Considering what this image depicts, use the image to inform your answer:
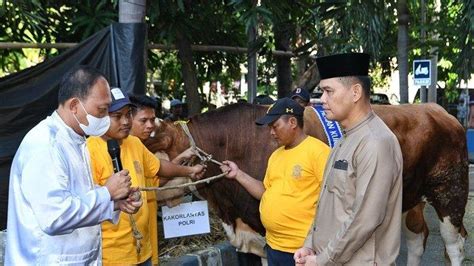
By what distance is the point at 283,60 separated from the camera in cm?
1180

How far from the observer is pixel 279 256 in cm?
524

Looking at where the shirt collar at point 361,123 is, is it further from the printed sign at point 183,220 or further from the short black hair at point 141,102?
the printed sign at point 183,220

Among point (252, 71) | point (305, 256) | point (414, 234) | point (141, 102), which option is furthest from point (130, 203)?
point (252, 71)

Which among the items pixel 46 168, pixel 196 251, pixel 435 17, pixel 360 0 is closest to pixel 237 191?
pixel 196 251

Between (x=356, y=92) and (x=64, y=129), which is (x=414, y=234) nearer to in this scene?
(x=356, y=92)

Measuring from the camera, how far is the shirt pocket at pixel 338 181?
12.4 ft

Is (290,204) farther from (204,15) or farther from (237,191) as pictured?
(204,15)

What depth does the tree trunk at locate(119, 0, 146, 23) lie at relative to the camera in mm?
6645

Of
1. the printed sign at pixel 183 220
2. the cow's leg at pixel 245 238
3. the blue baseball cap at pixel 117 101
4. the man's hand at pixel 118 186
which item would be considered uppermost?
the blue baseball cap at pixel 117 101

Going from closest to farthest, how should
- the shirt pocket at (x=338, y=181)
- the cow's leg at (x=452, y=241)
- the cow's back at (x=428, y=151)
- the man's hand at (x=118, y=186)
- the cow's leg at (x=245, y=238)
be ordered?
1. the man's hand at (x=118, y=186)
2. the shirt pocket at (x=338, y=181)
3. the cow's leg at (x=245, y=238)
4. the cow's back at (x=428, y=151)
5. the cow's leg at (x=452, y=241)

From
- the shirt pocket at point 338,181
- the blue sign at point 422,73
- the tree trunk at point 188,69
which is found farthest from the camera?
the blue sign at point 422,73

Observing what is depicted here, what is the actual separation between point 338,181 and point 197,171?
7.38 feet

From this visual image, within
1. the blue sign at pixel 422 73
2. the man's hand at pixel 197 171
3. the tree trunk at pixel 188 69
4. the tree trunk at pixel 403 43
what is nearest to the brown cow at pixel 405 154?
the man's hand at pixel 197 171

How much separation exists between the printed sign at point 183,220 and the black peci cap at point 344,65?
8.32ft
